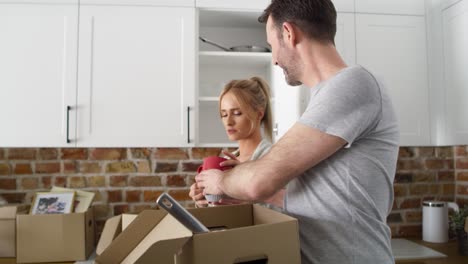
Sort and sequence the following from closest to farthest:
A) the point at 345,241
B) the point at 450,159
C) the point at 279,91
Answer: the point at 345,241, the point at 279,91, the point at 450,159

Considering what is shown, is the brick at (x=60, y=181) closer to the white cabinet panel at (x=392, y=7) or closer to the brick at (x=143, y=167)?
the brick at (x=143, y=167)

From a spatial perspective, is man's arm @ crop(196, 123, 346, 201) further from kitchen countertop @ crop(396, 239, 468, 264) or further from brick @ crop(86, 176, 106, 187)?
brick @ crop(86, 176, 106, 187)

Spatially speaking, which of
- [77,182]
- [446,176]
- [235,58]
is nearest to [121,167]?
[77,182]

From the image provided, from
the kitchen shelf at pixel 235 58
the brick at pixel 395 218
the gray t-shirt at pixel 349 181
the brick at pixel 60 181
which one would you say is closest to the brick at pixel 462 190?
the brick at pixel 395 218

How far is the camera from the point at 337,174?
2.55ft

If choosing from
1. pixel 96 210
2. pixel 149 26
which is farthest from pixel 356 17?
pixel 96 210

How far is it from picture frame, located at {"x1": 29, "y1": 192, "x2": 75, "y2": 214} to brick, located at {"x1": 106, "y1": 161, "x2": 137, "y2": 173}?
29 cm

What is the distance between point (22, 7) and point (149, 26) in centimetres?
64

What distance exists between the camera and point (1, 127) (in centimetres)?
190

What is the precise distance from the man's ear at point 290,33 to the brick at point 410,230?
184 centimetres

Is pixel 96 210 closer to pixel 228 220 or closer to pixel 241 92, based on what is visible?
pixel 241 92

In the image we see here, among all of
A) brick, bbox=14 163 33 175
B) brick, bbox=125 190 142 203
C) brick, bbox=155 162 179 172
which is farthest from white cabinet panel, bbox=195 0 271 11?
brick, bbox=14 163 33 175

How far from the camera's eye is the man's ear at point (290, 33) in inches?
36.3

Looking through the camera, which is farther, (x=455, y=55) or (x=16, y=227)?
(x=455, y=55)
